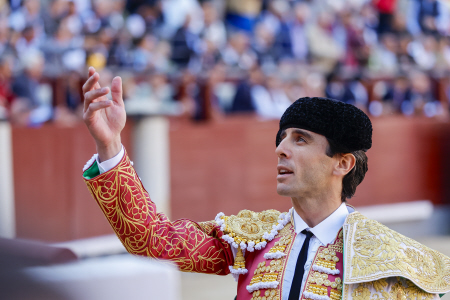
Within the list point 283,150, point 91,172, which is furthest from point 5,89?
point 283,150

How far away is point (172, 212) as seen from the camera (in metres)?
6.61

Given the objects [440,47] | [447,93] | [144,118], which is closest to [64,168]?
[144,118]

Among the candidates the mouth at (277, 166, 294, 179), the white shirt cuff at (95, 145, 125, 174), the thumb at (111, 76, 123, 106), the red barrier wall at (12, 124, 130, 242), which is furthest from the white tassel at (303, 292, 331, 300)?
the red barrier wall at (12, 124, 130, 242)

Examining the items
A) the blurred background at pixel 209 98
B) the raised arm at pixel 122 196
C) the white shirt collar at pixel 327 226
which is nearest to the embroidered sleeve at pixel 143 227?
the raised arm at pixel 122 196

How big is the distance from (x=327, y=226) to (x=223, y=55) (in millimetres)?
5772

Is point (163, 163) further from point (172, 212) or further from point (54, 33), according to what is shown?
point (54, 33)

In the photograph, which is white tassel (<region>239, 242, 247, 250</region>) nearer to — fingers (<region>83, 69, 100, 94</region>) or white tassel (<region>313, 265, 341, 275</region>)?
white tassel (<region>313, 265, 341, 275</region>)

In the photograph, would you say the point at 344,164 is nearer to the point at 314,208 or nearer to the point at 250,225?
the point at 314,208

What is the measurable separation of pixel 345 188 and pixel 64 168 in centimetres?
425

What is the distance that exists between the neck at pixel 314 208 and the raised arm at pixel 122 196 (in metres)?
0.35

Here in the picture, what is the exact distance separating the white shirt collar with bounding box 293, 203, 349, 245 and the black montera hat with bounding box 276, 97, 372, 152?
0.21 meters

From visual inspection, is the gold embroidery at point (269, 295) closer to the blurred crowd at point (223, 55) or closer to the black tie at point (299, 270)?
the black tie at point (299, 270)

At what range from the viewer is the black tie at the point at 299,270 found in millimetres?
1978

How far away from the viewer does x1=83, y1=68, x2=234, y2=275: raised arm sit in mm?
1838
